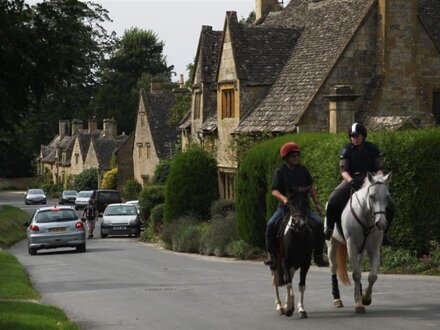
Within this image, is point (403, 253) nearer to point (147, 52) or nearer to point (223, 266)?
point (223, 266)

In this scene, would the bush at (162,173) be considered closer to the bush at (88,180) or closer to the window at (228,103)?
the window at (228,103)

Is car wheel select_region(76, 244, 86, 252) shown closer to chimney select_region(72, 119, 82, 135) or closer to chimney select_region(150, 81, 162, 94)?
chimney select_region(150, 81, 162, 94)

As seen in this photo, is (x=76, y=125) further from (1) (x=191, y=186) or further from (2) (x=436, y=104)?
(2) (x=436, y=104)

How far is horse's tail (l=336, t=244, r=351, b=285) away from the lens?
17.1m

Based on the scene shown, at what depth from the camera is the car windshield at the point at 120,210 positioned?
181 feet

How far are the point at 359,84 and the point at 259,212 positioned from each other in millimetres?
8975

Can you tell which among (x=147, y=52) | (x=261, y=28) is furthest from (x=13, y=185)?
(x=261, y=28)

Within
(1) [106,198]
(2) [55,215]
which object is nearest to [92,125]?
(1) [106,198]

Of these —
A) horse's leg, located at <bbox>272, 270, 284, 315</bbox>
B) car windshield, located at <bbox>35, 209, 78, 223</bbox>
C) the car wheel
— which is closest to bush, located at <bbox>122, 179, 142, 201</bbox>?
the car wheel

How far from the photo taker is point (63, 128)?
13825cm

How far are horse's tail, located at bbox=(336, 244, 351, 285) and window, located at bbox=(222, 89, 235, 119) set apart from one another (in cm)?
2547

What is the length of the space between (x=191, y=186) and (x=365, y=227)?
88.5 feet

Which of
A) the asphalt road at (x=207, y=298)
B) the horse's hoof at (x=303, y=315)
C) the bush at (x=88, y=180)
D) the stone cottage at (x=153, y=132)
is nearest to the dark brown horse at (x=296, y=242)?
the horse's hoof at (x=303, y=315)

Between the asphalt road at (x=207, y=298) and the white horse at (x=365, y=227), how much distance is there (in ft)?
1.38
